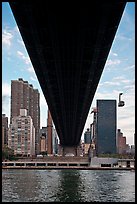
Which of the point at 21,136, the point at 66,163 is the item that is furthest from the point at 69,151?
the point at 21,136

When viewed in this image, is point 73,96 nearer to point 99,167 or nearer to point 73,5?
point 73,5

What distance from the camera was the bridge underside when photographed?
17.8 m

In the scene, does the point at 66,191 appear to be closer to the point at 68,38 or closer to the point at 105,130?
the point at 68,38

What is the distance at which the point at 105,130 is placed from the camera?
187m

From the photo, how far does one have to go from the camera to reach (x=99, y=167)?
11250 cm

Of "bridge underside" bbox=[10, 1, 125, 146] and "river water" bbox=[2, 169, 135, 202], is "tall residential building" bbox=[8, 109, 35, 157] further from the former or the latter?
"bridge underside" bbox=[10, 1, 125, 146]

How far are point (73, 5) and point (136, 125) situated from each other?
10390 mm

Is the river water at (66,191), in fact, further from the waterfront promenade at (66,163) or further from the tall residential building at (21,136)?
the tall residential building at (21,136)

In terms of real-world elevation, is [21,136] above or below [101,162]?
above

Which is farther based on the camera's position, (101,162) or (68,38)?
(101,162)

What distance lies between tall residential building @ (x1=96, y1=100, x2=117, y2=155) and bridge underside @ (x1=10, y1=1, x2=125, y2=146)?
144m

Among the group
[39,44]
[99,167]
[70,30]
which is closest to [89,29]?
[70,30]

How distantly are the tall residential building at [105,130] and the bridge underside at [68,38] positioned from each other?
144 meters

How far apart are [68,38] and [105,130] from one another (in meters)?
166
